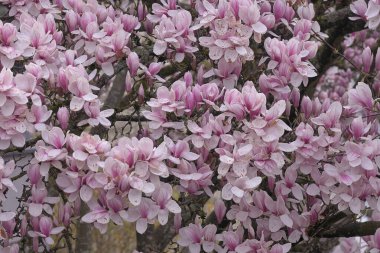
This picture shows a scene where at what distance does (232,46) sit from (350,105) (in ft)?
1.57

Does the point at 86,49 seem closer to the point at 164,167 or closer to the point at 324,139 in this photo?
the point at 164,167

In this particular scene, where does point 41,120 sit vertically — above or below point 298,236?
above

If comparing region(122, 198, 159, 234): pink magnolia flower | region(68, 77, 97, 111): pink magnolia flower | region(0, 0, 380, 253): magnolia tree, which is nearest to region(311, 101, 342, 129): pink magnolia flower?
region(0, 0, 380, 253): magnolia tree

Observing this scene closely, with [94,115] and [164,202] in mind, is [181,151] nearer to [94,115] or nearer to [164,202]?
[164,202]

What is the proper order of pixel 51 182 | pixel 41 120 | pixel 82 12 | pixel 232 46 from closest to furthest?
pixel 41 120 < pixel 232 46 < pixel 82 12 < pixel 51 182

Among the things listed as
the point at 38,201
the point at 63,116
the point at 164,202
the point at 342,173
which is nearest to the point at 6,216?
the point at 38,201

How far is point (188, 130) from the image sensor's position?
2.50m

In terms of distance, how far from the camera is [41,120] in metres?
2.30

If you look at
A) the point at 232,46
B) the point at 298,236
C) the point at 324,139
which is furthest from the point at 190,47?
the point at 298,236

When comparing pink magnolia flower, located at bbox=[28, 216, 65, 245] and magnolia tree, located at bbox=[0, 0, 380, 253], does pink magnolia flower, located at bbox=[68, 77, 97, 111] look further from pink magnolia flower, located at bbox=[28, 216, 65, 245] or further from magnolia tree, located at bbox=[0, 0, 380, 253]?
pink magnolia flower, located at bbox=[28, 216, 65, 245]

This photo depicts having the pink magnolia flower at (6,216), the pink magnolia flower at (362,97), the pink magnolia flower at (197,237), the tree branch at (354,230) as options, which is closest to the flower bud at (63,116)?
the pink magnolia flower at (6,216)

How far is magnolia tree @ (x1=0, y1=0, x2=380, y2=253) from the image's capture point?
2209 mm

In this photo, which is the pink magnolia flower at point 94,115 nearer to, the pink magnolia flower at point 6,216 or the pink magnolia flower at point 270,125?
the pink magnolia flower at point 6,216

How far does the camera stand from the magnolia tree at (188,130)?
2.21 metres
